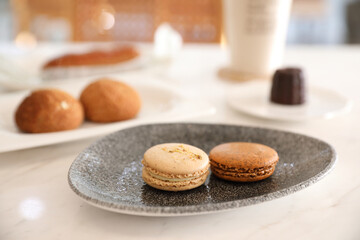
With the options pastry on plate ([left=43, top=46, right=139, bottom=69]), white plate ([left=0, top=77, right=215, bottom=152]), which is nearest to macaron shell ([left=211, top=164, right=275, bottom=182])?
white plate ([left=0, top=77, right=215, bottom=152])

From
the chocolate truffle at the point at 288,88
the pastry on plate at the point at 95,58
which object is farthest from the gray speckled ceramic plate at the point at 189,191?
the pastry on plate at the point at 95,58

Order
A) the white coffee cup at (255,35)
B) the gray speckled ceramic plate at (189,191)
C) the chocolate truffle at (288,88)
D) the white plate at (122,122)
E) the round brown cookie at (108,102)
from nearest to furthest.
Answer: the gray speckled ceramic plate at (189,191)
the white plate at (122,122)
the round brown cookie at (108,102)
the chocolate truffle at (288,88)
the white coffee cup at (255,35)

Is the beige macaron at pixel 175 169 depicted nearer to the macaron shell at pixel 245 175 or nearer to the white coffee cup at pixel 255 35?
the macaron shell at pixel 245 175

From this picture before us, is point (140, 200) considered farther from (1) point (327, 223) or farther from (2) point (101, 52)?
(2) point (101, 52)

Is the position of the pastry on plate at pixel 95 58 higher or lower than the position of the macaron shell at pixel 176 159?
higher

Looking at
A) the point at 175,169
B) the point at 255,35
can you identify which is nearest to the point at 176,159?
the point at 175,169

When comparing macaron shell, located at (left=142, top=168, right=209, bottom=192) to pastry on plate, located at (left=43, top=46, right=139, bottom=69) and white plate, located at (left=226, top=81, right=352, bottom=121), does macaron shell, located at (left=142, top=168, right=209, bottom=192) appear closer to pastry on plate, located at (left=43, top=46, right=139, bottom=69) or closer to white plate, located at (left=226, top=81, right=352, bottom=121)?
white plate, located at (left=226, top=81, right=352, bottom=121)
